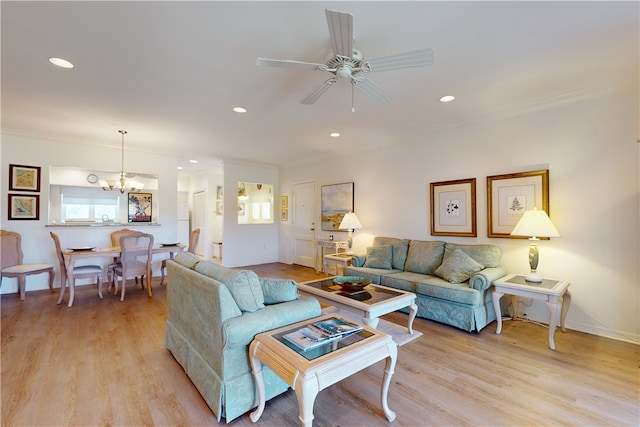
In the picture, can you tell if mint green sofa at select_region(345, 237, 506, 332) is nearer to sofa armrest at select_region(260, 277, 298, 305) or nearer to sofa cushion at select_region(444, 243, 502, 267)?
sofa cushion at select_region(444, 243, 502, 267)

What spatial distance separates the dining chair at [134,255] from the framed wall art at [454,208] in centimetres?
433

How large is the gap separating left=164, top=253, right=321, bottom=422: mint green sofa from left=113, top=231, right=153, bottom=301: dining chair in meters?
2.50

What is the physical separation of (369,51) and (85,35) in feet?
7.01

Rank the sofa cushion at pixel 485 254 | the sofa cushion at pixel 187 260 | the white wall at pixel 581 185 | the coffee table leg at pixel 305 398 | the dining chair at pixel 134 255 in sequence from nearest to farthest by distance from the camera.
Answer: the coffee table leg at pixel 305 398, the sofa cushion at pixel 187 260, the white wall at pixel 581 185, the sofa cushion at pixel 485 254, the dining chair at pixel 134 255

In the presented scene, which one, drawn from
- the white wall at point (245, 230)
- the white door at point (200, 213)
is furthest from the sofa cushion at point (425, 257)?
the white door at point (200, 213)

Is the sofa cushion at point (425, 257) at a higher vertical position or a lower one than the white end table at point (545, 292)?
higher

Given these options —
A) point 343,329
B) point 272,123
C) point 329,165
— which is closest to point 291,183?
point 329,165

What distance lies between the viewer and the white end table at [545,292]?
2629 mm

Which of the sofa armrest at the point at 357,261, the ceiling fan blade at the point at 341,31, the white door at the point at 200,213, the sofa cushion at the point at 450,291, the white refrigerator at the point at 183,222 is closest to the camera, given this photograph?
the ceiling fan blade at the point at 341,31

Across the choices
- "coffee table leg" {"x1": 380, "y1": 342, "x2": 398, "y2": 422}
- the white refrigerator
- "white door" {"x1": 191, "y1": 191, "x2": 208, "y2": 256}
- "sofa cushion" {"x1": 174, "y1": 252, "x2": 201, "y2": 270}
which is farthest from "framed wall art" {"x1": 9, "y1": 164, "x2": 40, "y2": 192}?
"coffee table leg" {"x1": 380, "y1": 342, "x2": 398, "y2": 422}

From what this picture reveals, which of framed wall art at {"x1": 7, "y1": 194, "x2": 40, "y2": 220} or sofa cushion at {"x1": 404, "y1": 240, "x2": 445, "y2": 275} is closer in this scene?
sofa cushion at {"x1": 404, "y1": 240, "x2": 445, "y2": 275}

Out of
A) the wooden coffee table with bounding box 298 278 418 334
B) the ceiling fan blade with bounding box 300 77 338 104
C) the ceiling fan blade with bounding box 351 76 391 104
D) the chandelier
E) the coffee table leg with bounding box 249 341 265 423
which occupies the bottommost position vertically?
the coffee table leg with bounding box 249 341 265 423

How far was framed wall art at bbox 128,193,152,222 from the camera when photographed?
5.54 m

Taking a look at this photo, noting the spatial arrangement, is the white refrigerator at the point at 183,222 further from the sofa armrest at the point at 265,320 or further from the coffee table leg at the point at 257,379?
the coffee table leg at the point at 257,379
